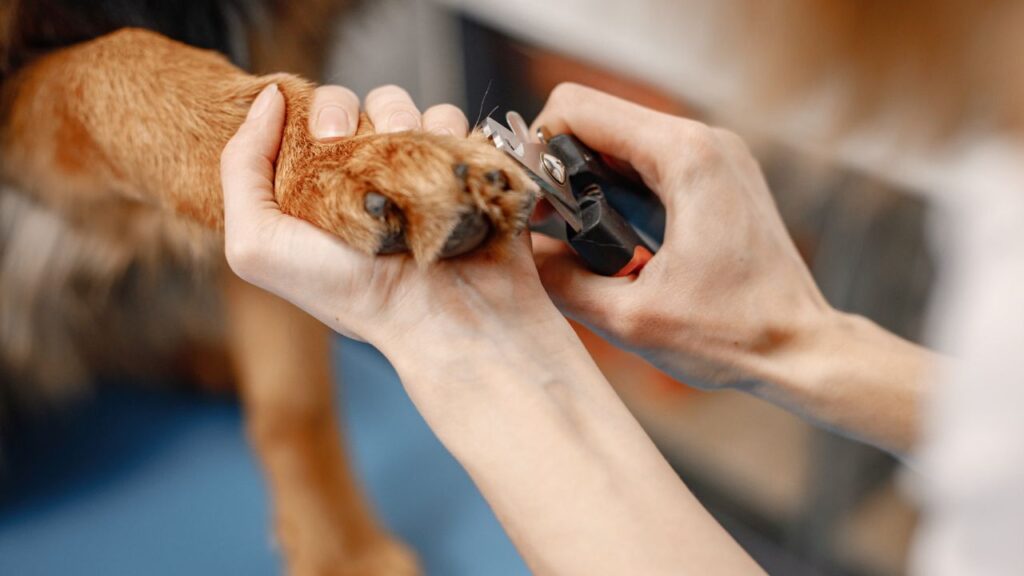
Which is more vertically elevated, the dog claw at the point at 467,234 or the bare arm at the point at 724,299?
the dog claw at the point at 467,234

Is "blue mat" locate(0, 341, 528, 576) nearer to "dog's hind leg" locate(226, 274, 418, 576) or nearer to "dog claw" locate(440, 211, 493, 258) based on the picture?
"dog's hind leg" locate(226, 274, 418, 576)

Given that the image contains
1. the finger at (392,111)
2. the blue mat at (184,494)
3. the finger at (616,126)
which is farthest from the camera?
the blue mat at (184,494)

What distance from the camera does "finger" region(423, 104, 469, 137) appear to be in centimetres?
51

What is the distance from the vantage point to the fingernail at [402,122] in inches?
19.5

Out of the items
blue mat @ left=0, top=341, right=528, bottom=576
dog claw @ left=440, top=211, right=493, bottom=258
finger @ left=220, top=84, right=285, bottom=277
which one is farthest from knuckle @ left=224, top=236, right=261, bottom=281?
blue mat @ left=0, top=341, right=528, bottom=576

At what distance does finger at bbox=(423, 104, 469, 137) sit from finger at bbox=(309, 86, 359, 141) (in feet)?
0.14

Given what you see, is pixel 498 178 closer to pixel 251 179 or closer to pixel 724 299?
pixel 251 179

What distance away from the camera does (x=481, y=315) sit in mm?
472

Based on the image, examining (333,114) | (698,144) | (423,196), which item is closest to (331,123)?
(333,114)

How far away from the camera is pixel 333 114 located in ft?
1.65

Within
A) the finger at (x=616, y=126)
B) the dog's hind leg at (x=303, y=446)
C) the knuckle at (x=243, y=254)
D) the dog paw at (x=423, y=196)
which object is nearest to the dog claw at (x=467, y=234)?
the dog paw at (x=423, y=196)

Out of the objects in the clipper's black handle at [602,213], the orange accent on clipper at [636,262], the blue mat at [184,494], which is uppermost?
the clipper's black handle at [602,213]

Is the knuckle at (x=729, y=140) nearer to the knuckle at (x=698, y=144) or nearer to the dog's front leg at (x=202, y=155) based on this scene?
the knuckle at (x=698, y=144)

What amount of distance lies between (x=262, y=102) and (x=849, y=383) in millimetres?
443
